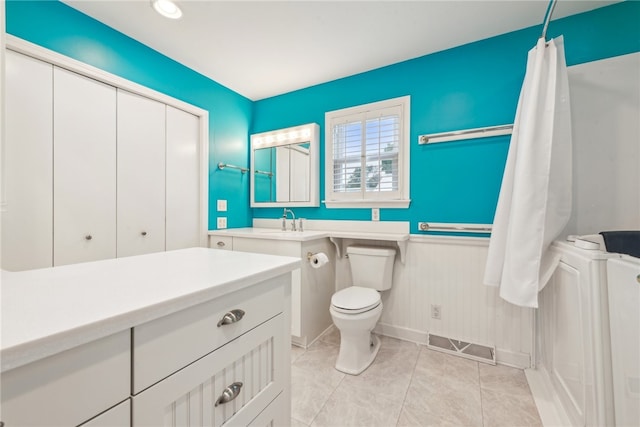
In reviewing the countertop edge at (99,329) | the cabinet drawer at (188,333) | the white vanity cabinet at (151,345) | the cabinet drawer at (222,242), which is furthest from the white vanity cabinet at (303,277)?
the countertop edge at (99,329)

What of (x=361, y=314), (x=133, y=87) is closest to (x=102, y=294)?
(x=361, y=314)

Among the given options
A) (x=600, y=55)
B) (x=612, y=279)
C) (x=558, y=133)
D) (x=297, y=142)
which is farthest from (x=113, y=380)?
(x=600, y=55)

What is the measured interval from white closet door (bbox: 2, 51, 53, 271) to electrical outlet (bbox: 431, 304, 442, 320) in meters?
2.65

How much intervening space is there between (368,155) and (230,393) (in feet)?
6.65

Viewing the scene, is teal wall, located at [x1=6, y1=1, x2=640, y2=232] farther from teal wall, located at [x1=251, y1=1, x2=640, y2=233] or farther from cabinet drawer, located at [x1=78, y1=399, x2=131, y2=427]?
cabinet drawer, located at [x1=78, y1=399, x2=131, y2=427]

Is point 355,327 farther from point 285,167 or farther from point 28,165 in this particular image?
point 28,165

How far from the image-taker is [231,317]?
0.73 metres

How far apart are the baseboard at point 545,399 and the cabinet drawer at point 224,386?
1.42m

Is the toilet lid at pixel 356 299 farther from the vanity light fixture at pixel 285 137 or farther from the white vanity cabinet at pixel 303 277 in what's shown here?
the vanity light fixture at pixel 285 137

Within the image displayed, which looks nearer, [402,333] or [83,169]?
[83,169]

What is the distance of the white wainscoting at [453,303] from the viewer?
1.80m

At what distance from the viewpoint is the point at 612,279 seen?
953mm

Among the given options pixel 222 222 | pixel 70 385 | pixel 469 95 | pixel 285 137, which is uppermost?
pixel 469 95

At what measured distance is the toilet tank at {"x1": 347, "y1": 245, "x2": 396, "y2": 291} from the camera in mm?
2084
